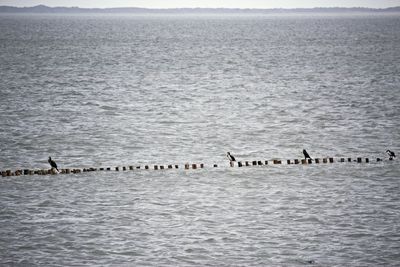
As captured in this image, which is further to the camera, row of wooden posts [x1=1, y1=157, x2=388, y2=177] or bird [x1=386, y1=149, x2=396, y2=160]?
bird [x1=386, y1=149, x2=396, y2=160]

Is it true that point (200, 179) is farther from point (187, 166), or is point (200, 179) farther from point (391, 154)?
point (391, 154)

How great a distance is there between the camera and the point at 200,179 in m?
33.4

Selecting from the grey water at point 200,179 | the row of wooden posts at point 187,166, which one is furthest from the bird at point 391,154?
the row of wooden posts at point 187,166

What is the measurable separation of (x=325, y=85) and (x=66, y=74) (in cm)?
3352

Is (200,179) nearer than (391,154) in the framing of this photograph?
Yes

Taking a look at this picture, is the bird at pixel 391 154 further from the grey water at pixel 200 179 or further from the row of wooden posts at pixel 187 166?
the row of wooden posts at pixel 187 166

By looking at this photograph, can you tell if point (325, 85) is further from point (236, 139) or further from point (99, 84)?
point (236, 139)

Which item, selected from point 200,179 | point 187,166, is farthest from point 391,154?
point 187,166

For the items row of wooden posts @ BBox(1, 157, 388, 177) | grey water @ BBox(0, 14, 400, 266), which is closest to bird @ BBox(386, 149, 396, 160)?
grey water @ BBox(0, 14, 400, 266)

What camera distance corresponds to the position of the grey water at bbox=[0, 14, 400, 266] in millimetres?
24061

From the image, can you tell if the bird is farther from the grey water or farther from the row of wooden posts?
the row of wooden posts

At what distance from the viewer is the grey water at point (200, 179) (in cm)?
2406

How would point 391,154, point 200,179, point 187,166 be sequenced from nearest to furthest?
point 200,179
point 187,166
point 391,154

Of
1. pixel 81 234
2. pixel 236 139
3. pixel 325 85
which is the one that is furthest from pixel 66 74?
pixel 81 234
